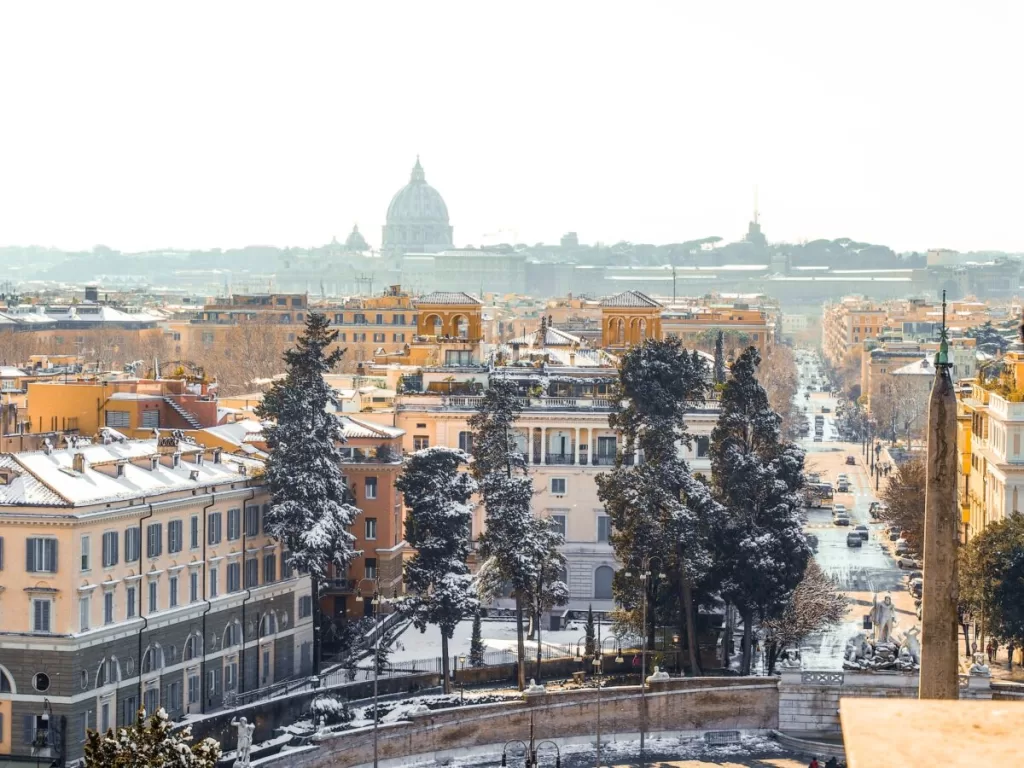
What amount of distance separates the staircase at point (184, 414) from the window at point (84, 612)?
15.9 metres

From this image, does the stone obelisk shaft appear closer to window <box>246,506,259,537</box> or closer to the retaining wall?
the retaining wall

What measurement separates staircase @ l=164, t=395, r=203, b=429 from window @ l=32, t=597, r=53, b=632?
16160 millimetres

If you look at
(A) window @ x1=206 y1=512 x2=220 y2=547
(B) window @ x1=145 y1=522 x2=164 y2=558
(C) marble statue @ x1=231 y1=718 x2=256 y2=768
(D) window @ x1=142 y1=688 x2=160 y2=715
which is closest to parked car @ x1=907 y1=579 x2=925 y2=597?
(A) window @ x1=206 y1=512 x2=220 y2=547

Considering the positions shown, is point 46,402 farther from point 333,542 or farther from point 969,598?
point 969,598

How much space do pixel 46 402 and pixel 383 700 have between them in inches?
703

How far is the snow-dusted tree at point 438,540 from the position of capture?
51812mm

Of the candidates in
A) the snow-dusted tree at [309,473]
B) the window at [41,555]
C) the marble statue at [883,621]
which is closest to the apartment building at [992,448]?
the marble statue at [883,621]

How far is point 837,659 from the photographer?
54062 mm

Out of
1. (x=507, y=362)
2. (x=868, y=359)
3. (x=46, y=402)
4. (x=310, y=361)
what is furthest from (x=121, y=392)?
(x=868, y=359)

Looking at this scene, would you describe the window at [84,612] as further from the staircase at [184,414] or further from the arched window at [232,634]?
the staircase at [184,414]

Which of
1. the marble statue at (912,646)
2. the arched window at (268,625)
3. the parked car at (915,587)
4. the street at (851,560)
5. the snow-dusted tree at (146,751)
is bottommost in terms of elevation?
the street at (851,560)

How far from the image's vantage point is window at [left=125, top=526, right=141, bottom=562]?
46500 millimetres

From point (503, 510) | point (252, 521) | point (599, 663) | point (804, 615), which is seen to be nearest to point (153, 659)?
point (252, 521)

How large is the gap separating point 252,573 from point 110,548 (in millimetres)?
6731
